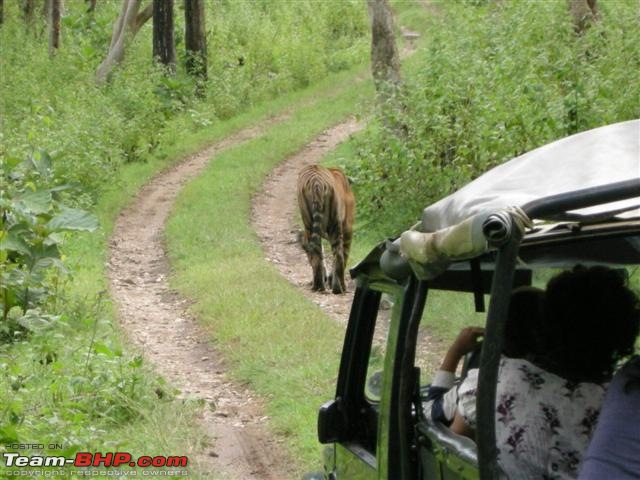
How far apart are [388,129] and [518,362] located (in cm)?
1168

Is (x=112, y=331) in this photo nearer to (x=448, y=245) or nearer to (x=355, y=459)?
(x=355, y=459)

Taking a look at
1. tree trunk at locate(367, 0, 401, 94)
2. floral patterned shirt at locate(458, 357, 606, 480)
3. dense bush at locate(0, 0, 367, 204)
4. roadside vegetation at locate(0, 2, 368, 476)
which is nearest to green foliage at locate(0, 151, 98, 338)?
roadside vegetation at locate(0, 2, 368, 476)

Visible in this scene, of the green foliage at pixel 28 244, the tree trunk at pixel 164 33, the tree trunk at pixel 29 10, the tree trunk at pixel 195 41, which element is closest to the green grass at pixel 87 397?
the green foliage at pixel 28 244

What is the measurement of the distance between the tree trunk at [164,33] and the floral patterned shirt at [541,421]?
2121cm

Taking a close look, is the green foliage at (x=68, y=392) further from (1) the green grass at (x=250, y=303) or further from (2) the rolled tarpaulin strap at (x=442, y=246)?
(2) the rolled tarpaulin strap at (x=442, y=246)

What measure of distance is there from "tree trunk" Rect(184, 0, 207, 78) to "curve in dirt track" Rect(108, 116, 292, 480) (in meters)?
6.17

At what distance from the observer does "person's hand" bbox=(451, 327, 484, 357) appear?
147 inches

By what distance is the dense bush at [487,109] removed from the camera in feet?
38.4

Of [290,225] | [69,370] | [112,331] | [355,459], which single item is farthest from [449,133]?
[355,459]

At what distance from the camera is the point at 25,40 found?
2900 cm

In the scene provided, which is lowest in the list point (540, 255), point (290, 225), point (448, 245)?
point (290, 225)

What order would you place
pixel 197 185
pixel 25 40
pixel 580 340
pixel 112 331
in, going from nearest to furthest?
pixel 580 340 < pixel 112 331 < pixel 197 185 < pixel 25 40

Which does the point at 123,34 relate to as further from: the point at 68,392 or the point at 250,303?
the point at 68,392

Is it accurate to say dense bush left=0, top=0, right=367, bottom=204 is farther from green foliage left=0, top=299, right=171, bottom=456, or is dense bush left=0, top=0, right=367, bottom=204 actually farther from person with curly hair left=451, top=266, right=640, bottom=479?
person with curly hair left=451, top=266, right=640, bottom=479
